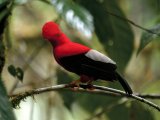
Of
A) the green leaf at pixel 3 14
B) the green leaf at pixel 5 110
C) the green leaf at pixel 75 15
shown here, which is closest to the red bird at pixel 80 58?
the green leaf at pixel 5 110

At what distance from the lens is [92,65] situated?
108cm

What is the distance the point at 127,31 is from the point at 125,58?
0.12 m

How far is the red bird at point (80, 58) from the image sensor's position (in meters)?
1.07

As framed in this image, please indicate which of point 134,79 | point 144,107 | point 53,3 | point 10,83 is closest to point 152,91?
point 144,107

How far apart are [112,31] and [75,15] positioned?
0.62 m

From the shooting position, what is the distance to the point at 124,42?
207 cm

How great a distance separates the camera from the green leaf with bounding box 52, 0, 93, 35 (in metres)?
1.38

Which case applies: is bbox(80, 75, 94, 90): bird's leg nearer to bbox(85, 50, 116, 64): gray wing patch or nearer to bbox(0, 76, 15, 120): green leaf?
bbox(85, 50, 116, 64): gray wing patch

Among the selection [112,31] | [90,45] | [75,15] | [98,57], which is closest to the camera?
[98,57]

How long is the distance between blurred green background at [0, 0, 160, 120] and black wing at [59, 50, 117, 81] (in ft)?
0.54

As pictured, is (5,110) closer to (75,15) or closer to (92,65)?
(92,65)

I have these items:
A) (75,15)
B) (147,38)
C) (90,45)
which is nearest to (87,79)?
(75,15)

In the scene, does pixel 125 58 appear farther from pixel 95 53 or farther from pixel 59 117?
pixel 59 117

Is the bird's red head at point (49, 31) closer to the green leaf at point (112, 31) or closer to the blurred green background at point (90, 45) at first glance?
the blurred green background at point (90, 45)
